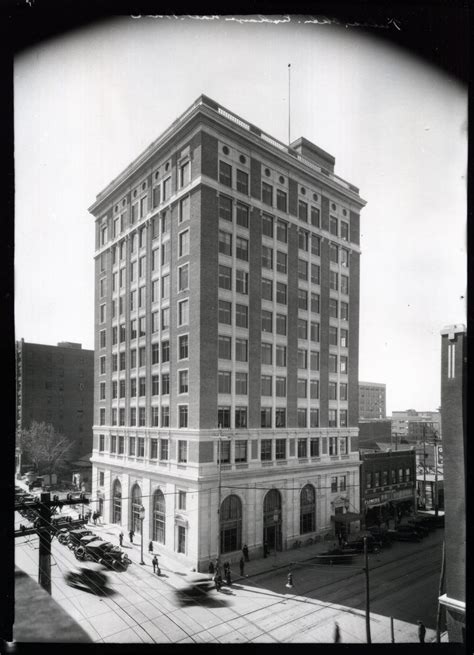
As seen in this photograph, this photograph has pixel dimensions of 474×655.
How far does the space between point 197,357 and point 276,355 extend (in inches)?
235

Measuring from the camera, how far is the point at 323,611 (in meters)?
18.0

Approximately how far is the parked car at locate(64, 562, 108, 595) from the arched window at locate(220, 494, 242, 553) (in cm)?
672

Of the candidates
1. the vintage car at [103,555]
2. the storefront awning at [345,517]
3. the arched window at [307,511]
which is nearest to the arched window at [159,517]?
the vintage car at [103,555]

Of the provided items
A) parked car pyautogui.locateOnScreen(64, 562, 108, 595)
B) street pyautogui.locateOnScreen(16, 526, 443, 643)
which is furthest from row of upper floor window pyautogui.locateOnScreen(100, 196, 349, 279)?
parked car pyautogui.locateOnScreen(64, 562, 108, 595)

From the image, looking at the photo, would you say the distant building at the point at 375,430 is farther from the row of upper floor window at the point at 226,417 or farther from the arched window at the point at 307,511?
the arched window at the point at 307,511

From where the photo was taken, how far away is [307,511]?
27547mm

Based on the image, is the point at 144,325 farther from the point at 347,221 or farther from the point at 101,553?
the point at 347,221

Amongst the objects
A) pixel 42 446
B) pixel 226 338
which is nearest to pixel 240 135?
pixel 226 338

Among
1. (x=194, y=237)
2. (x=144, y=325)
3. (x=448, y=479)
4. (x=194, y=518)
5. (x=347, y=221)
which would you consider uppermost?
(x=347, y=221)

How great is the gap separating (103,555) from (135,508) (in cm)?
548

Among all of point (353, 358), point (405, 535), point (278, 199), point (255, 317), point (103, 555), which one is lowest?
point (405, 535)

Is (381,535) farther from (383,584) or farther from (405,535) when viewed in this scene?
(383,584)

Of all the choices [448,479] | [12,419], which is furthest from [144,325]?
[448,479]

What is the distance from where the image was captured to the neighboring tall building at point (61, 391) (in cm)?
3015
